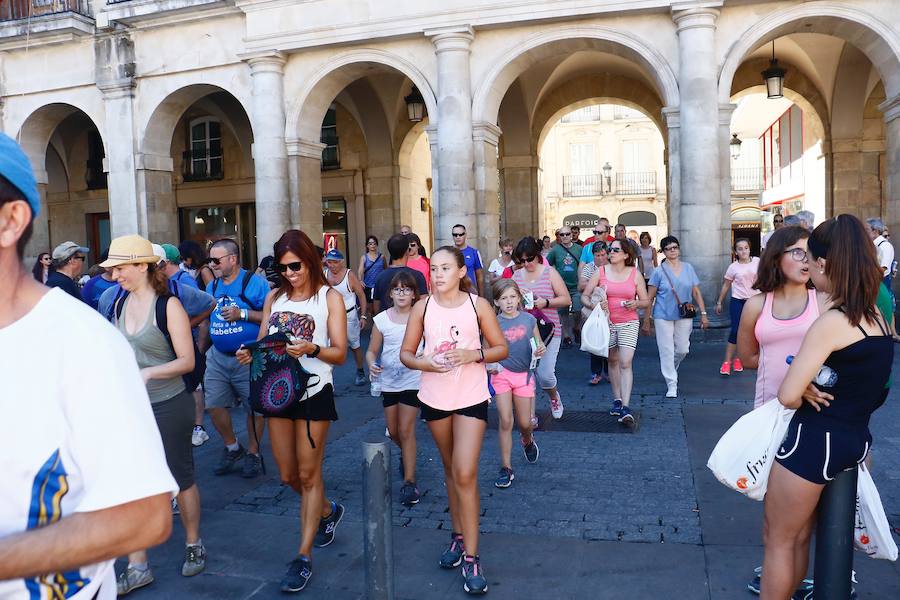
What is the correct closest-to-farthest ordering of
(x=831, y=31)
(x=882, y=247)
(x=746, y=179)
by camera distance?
(x=882, y=247) < (x=831, y=31) < (x=746, y=179)

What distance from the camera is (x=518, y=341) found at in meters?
5.59

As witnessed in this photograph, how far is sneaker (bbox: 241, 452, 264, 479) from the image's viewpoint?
5777 millimetres

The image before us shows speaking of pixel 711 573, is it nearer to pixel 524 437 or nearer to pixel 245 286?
pixel 524 437

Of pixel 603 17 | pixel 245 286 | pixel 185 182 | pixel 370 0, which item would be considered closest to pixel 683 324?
pixel 245 286

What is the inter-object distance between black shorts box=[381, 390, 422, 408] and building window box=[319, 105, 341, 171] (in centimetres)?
1483

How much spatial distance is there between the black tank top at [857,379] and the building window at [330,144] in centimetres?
1772

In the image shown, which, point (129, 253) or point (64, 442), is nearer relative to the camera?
point (64, 442)

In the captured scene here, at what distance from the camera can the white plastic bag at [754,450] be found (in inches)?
113

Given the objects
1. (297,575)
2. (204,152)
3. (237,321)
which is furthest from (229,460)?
(204,152)

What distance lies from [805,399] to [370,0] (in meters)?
11.6

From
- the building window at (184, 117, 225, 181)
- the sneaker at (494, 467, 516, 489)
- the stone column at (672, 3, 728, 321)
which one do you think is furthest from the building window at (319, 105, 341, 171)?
the sneaker at (494, 467, 516, 489)

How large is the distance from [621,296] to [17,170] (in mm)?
6503

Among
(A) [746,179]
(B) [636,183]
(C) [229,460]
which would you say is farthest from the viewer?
(B) [636,183]

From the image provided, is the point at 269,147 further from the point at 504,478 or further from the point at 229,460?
the point at 504,478
